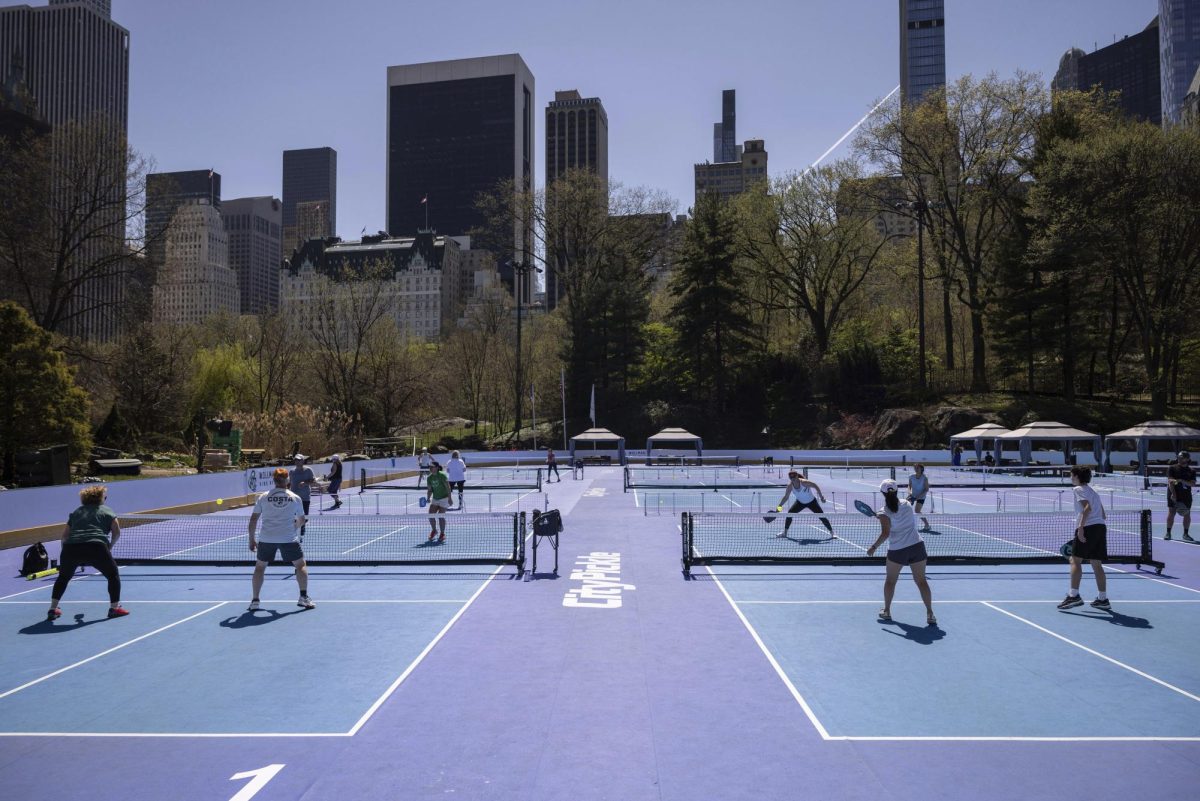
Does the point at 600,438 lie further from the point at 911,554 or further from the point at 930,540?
the point at 911,554

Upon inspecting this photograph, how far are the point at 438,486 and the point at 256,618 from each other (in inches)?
254

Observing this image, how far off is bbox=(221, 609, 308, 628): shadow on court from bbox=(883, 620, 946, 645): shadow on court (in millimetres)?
7864

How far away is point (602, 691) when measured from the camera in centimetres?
731

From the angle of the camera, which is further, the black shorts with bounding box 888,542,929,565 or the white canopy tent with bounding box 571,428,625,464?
the white canopy tent with bounding box 571,428,625,464

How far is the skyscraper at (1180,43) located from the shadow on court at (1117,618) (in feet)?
712

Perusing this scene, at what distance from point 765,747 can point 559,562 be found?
8.48m

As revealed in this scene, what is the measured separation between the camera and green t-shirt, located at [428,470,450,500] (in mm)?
16516

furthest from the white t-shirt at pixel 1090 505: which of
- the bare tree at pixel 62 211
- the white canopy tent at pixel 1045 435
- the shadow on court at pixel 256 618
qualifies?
the bare tree at pixel 62 211

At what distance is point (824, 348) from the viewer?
2303 inches

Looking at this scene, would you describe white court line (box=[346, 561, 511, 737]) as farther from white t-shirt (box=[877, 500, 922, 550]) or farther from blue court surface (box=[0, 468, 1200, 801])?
white t-shirt (box=[877, 500, 922, 550])

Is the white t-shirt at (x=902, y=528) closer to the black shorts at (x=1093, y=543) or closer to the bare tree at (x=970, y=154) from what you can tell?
the black shorts at (x=1093, y=543)

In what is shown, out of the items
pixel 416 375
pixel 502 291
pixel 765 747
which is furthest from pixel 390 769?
pixel 502 291

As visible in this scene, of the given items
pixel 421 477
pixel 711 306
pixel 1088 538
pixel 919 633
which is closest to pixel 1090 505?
pixel 1088 538

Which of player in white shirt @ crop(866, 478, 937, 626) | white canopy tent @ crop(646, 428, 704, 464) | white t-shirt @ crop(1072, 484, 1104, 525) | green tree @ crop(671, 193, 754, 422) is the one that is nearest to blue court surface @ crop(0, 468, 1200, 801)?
player in white shirt @ crop(866, 478, 937, 626)
